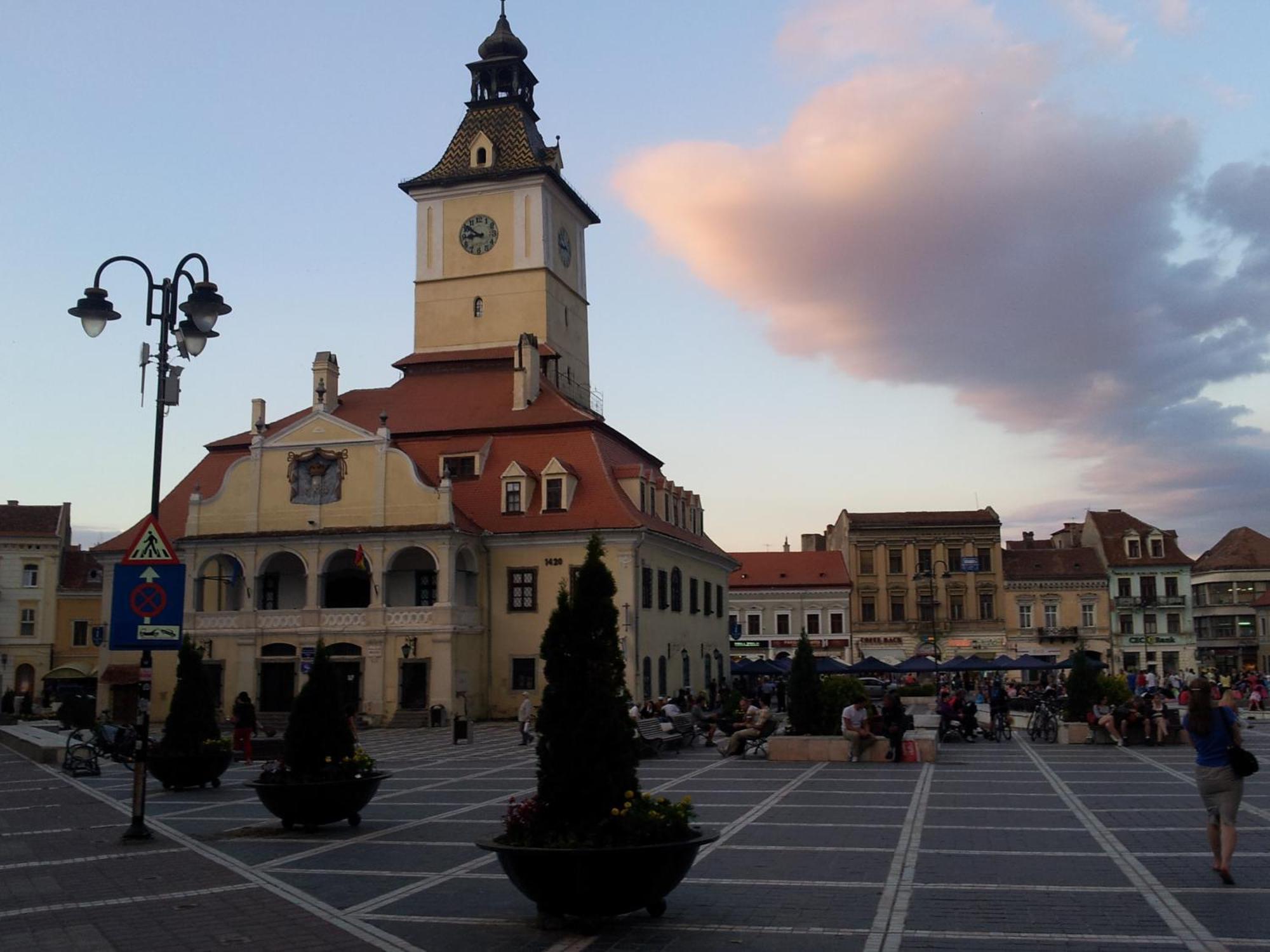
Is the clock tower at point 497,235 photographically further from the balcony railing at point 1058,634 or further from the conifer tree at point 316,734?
the conifer tree at point 316,734

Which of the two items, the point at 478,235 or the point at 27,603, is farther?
the point at 27,603

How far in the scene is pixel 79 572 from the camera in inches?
3152

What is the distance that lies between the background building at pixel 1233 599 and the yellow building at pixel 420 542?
5752cm

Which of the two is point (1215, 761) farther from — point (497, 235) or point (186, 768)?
point (497, 235)

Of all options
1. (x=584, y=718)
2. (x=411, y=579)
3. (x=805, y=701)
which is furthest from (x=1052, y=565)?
(x=584, y=718)

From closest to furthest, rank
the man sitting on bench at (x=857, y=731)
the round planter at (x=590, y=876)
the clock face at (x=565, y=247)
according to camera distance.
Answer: the round planter at (x=590, y=876) < the man sitting on bench at (x=857, y=731) < the clock face at (x=565, y=247)

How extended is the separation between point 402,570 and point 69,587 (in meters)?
41.4

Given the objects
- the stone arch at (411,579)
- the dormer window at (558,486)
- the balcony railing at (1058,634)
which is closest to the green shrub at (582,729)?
the stone arch at (411,579)

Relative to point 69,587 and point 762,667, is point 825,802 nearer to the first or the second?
point 762,667

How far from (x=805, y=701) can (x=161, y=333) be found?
1720 cm

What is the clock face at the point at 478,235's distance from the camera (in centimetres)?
6072

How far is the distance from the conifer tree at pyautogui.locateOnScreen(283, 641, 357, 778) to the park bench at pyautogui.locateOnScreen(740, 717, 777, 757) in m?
13.8

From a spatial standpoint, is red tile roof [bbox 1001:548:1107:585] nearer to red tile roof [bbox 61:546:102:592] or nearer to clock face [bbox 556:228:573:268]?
clock face [bbox 556:228:573:268]

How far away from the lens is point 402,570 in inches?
1866
